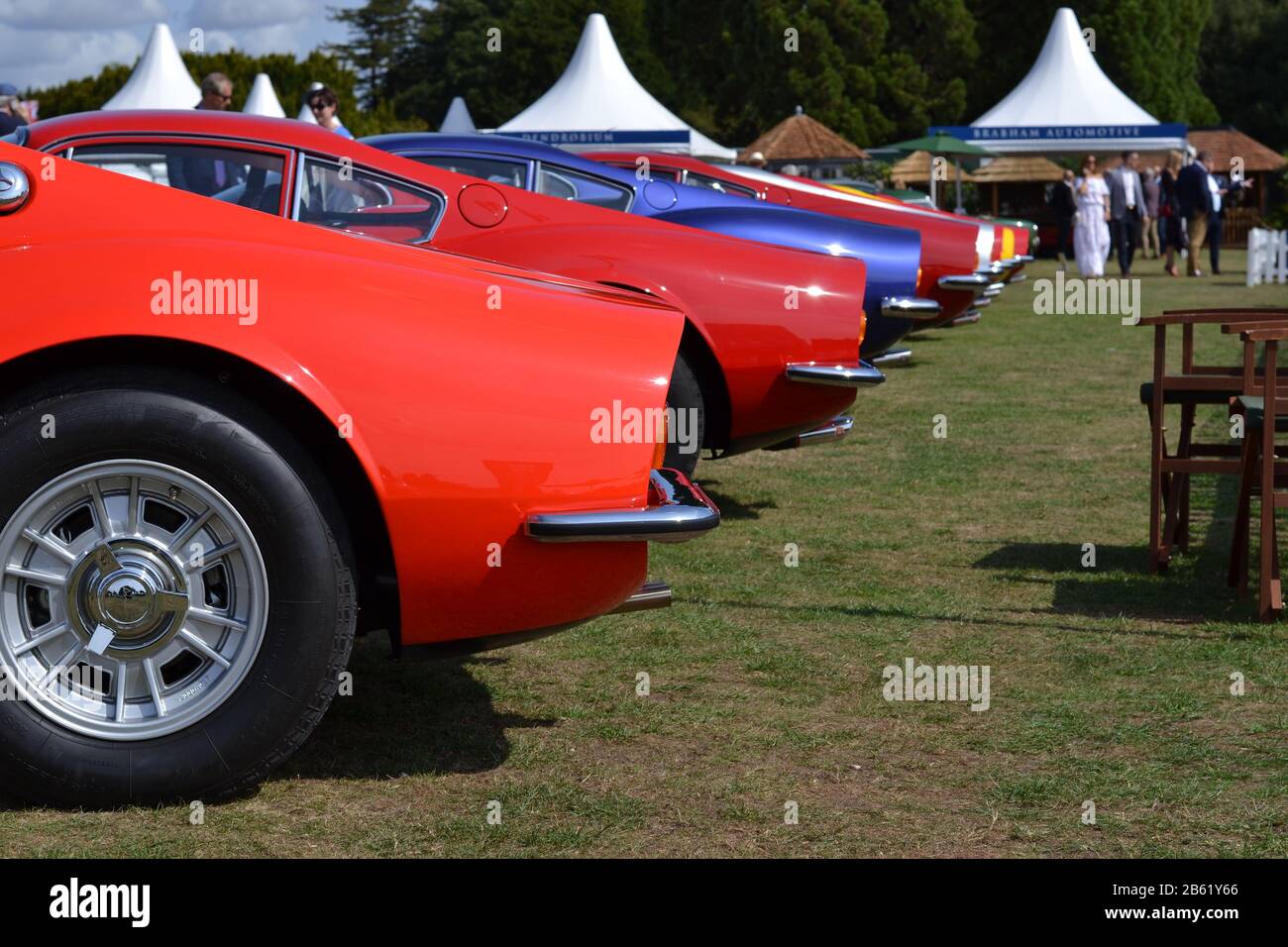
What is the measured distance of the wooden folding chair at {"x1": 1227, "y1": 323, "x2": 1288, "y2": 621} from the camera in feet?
18.1

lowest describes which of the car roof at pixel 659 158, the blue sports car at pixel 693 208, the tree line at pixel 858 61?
the blue sports car at pixel 693 208

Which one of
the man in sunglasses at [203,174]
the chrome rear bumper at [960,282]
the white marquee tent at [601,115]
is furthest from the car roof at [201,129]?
the white marquee tent at [601,115]

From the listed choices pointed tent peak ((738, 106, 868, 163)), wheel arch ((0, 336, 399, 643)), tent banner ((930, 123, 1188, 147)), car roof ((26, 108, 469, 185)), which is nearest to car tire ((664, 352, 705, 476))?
car roof ((26, 108, 469, 185))

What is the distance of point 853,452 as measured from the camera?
9578 mm

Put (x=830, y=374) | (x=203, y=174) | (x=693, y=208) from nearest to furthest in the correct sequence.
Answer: (x=203, y=174) < (x=830, y=374) < (x=693, y=208)

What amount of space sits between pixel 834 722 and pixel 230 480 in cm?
179

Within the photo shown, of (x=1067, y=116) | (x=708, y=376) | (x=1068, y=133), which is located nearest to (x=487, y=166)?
(x=708, y=376)

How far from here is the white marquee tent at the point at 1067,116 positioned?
96.0 feet

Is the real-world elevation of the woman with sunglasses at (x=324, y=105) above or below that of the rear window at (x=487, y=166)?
above

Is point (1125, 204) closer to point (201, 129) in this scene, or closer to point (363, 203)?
point (363, 203)

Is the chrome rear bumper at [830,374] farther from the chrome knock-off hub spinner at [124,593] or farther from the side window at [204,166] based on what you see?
the chrome knock-off hub spinner at [124,593]

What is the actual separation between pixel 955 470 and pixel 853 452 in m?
0.84

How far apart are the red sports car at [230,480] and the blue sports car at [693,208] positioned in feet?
15.0

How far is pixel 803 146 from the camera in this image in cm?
3919
